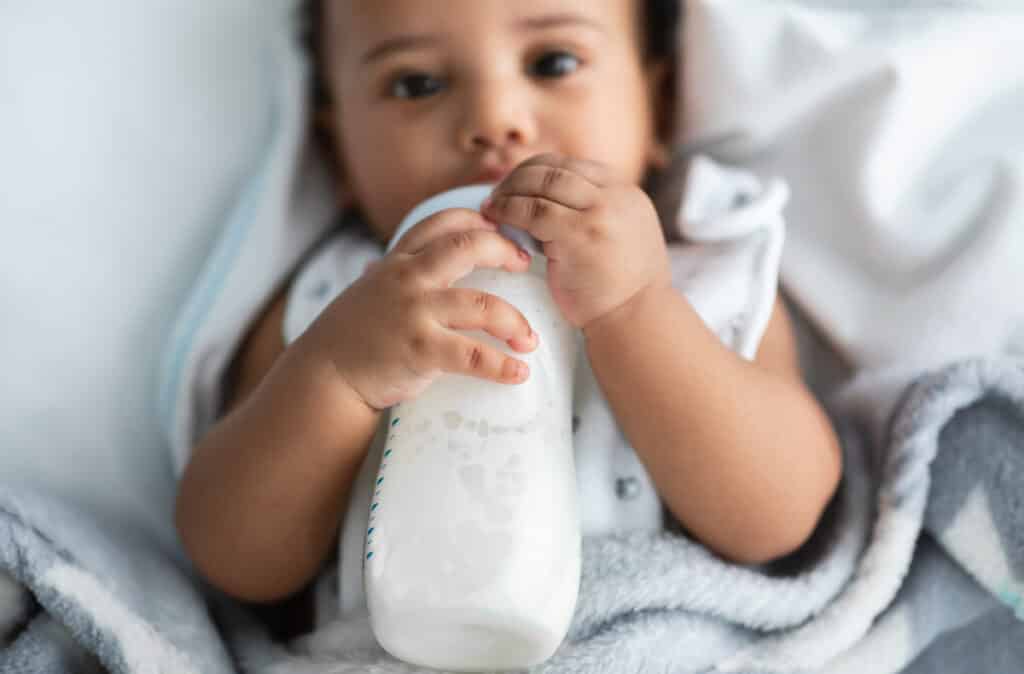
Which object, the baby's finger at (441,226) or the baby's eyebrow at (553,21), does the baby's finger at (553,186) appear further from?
the baby's eyebrow at (553,21)

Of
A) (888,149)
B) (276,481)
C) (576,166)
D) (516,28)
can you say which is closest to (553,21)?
(516,28)

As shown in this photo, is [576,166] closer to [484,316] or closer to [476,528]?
[484,316]

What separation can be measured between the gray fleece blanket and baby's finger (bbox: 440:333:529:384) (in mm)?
192

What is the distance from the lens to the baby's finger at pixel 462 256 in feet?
2.35

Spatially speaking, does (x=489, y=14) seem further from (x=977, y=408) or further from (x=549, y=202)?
(x=977, y=408)

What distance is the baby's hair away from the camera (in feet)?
3.53

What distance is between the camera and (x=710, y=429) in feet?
2.56

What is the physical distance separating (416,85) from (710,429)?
1.31ft

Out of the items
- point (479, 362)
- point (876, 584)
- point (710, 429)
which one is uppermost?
point (479, 362)

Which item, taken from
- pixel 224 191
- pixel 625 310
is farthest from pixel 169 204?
pixel 625 310

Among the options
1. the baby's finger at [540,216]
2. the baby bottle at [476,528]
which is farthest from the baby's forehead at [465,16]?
the baby bottle at [476,528]

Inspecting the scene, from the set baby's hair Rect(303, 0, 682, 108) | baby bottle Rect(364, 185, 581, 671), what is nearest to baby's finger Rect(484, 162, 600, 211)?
baby bottle Rect(364, 185, 581, 671)

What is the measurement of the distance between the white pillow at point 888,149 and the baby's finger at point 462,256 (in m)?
0.39

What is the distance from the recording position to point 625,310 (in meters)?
0.77
